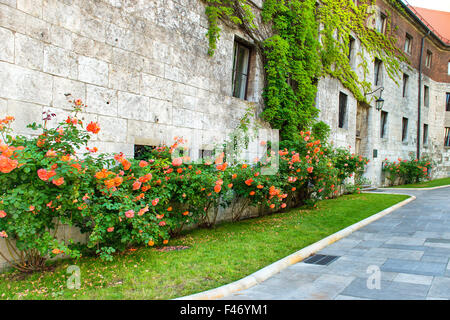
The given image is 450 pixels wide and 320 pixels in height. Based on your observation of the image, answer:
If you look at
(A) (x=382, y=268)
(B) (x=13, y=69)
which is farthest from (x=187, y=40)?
(A) (x=382, y=268)

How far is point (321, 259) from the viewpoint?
225 inches

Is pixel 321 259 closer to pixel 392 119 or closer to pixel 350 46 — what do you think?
pixel 350 46

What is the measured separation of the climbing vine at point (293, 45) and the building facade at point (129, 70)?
330mm

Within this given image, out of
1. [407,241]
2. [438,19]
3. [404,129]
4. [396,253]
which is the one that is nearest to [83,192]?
[396,253]

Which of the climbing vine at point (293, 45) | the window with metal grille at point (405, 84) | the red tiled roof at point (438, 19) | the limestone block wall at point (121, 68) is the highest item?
the red tiled roof at point (438, 19)

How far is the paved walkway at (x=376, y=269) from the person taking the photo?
13.5 feet

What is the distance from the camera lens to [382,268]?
16.8 feet

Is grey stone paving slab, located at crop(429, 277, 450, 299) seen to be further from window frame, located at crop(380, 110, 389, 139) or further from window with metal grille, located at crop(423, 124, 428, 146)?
window with metal grille, located at crop(423, 124, 428, 146)

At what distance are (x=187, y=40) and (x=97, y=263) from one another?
5022mm

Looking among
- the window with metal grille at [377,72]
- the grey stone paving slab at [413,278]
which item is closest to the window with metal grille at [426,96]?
the window with metal grille at [377,72]

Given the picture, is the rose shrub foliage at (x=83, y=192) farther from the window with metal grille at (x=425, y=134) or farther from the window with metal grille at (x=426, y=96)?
the window with metal grille at (x=426, y=96)

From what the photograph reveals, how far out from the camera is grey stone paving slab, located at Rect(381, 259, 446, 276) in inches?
191
